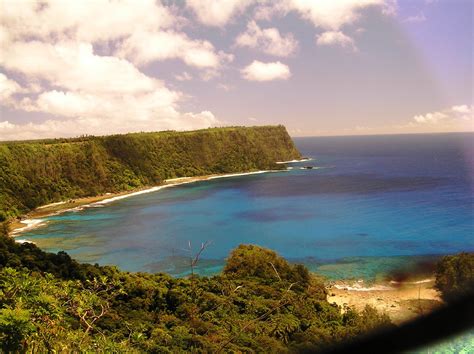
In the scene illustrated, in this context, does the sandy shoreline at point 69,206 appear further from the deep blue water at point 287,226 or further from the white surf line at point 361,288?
the white surf line at point 361,288

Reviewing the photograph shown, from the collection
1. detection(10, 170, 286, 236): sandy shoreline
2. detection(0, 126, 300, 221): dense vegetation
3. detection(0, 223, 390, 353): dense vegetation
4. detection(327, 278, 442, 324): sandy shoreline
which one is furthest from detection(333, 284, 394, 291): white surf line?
detection(0, 126, 300, 221): dense vegetation

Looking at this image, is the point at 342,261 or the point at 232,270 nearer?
the point at 232,270

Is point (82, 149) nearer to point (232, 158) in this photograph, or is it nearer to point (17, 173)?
point (17, 173)

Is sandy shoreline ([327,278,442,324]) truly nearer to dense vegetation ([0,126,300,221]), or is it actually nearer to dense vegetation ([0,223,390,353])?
dense vegetation ([0,223,390,353])

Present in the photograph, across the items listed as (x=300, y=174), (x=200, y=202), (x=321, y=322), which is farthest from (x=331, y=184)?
(x=321, y=322)

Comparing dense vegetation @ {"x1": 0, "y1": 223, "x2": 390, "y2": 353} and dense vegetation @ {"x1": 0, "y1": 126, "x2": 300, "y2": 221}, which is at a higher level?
dense vegetation @ {"x1": 0, "y1": 126, "x2": 300, "y2": 221}

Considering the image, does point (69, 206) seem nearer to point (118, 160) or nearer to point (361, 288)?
point (118, 160)
